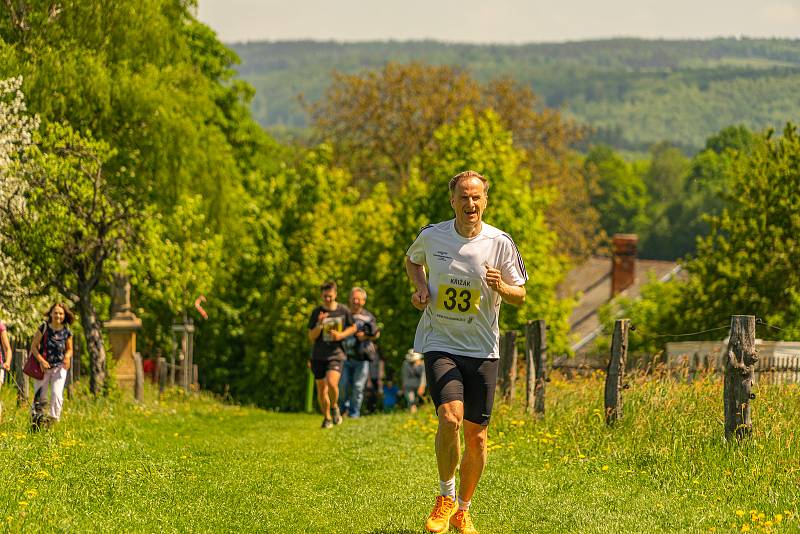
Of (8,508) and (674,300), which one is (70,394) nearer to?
(8,508)

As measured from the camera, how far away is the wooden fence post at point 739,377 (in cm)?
1170

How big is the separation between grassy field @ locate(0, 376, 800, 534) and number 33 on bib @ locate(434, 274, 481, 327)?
4.71 ft

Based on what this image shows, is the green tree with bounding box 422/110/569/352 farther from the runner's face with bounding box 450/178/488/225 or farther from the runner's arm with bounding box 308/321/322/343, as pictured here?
the runner's face with bounding box 450/178/488/225

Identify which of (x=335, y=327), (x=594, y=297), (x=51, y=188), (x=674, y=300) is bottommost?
(x=594, y=297)

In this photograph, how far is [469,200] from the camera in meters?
8.47

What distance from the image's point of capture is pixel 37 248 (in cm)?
2139

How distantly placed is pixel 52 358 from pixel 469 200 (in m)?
7.47

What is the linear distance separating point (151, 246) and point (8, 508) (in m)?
14.1

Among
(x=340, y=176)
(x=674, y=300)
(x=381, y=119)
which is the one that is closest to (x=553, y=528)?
(x=340, y=176)

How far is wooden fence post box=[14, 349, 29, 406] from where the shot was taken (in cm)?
1655

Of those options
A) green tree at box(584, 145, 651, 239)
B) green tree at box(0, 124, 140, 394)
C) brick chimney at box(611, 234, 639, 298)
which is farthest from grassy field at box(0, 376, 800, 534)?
green tree at box(584, 145, 651, 239)

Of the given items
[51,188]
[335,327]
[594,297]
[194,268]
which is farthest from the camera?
[594,297]

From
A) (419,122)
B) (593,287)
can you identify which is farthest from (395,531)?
(593,287)

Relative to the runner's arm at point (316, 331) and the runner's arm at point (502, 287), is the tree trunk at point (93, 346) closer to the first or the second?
the runner's arm at point (316, 331)
